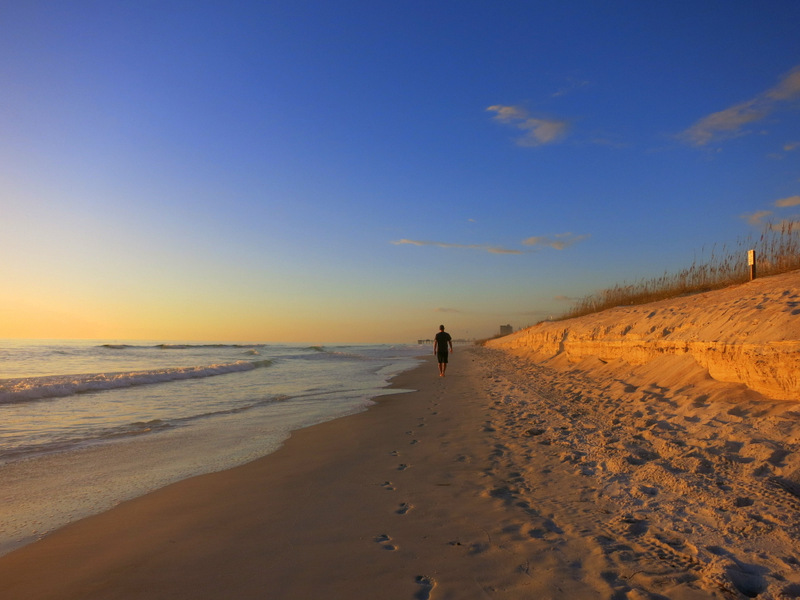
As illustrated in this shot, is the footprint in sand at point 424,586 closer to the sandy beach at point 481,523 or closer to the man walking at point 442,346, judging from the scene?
the sandy beach at point 481,523

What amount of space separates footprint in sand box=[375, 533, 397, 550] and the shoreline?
14 mm

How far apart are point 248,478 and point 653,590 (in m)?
3.98

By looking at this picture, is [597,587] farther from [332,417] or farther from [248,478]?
[332,417]

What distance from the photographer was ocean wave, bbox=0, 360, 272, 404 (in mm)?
11984

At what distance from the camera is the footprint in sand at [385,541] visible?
122 inches

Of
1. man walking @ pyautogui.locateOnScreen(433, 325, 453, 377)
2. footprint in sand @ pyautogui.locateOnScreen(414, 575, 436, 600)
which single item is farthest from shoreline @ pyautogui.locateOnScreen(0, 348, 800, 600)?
man walking @ pyautogui.locateOnScreen(433, 325, 453, 377)

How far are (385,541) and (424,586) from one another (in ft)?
2.16

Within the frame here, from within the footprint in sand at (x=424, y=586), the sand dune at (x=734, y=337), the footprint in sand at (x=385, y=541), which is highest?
the sand dune at (x=734, y=337)

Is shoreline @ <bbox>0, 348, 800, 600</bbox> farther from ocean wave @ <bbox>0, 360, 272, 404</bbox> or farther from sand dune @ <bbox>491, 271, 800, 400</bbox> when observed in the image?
ocean wave @ <bbox>0, 360, 272, 404</bbox>

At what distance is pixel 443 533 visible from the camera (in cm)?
332

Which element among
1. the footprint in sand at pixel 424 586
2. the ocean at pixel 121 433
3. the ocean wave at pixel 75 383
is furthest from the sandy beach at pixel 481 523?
the ocean wave at pixel 75 383

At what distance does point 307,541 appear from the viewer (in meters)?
3.23

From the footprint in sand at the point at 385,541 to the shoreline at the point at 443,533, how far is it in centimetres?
1

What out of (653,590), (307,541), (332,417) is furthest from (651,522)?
(332,417)
